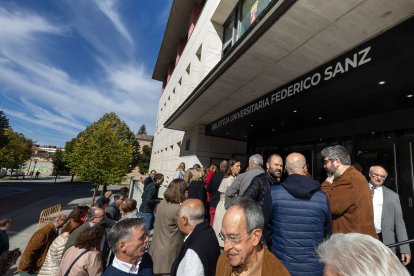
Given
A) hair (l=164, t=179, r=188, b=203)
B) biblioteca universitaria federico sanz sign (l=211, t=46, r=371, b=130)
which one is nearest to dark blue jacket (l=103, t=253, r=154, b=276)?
hair (l=164, t=179, r=188, b=203)

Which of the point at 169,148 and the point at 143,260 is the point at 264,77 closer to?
the point at 143,260

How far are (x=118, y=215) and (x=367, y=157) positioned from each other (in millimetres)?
7275

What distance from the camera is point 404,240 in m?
3.23

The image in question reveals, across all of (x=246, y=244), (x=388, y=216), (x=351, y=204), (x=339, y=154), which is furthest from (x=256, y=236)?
(x=388, y=216)

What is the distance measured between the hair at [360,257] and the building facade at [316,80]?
144 inches

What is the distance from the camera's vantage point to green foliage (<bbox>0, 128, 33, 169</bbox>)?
40.2m

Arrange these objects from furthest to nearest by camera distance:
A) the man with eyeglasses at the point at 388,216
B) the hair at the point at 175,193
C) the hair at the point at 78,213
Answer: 1. the hair at the point at 78,213
2. the hair at the point at 175,193
3. the man with eyeglasses at the point at 388,216

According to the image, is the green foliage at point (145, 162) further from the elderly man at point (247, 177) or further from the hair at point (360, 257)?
the hair at point (360, 257)

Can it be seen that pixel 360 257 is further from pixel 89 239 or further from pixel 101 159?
pixel 101 159

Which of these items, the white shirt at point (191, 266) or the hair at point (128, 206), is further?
the hair at point (128, 206)

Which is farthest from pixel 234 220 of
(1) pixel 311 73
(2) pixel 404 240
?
(1) pixel 311 73

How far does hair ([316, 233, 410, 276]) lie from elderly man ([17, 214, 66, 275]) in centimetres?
478

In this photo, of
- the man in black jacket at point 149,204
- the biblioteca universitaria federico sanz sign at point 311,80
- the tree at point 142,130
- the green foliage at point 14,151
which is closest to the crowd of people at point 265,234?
the biblioteca universitaria federico sanz sign at point 311,80

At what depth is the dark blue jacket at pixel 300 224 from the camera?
2287 mm
